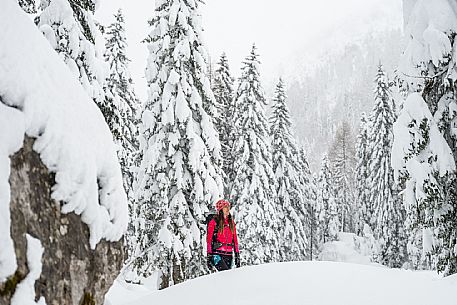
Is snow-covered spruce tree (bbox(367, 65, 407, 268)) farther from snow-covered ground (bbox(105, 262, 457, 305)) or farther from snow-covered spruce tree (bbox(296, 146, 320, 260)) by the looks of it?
snow-covered ground (bbox(105, 262, 457, 305))

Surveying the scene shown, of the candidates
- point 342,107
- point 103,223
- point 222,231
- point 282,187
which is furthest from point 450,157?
point 342,107

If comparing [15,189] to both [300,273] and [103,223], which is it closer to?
[103,223]

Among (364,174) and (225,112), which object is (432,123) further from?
(364,174)

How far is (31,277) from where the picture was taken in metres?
2.92

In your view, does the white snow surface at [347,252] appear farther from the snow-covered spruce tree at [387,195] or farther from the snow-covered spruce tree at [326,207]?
the snow-covered spruce tree at [387,195]

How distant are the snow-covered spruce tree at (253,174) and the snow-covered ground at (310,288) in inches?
510

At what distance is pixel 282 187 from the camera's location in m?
26.6

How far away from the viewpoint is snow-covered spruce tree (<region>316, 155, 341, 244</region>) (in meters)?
42.5

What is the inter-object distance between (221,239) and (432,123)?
196 inches

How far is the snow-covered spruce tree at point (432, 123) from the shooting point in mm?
8383

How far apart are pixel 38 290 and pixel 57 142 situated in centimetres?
113

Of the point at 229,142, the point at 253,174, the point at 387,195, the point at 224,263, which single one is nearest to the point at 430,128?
the point at 224,263

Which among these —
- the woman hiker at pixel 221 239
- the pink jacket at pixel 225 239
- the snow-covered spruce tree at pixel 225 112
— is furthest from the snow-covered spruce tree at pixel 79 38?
the snow-covered spruce tree at pixel 225 112

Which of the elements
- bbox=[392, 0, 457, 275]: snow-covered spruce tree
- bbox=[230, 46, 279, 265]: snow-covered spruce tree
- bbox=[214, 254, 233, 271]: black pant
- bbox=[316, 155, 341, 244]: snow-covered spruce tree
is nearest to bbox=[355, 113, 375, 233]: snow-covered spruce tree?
bbox=[316, 155, 341, 244]: snow-covered spruce tree
